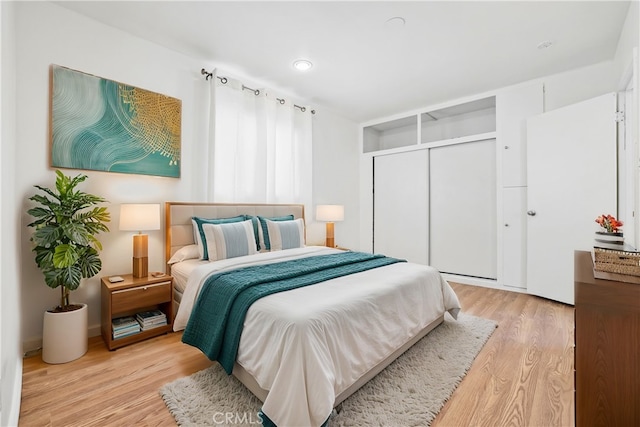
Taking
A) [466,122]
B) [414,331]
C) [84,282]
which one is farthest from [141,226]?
[466,122]

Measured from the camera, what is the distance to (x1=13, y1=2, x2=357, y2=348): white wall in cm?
216

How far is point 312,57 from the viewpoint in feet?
9.97

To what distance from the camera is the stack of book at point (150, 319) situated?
→ 7.88 feet

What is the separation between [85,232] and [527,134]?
4659 mm

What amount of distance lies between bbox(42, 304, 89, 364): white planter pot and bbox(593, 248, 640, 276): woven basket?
3227mm

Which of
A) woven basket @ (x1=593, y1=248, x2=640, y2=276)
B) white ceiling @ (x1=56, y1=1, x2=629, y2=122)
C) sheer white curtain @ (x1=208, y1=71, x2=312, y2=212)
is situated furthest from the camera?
sheer white curtain @ (x1=208, y1=71, x2=312, y2=212)

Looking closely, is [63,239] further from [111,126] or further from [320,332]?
[320,332]

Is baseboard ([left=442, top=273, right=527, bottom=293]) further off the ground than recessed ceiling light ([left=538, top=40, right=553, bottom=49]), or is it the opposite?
recessed ceiling light ([left=538, top=40, right=553, bottom=49])

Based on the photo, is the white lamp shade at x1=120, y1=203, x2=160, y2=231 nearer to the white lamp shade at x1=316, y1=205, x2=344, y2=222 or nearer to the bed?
the bed

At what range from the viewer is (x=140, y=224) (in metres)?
2.39

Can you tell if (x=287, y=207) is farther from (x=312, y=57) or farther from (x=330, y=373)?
(x=330, y=373)

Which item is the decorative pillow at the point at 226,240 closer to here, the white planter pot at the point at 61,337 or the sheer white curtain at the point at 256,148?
the sheer white curtain at the point at 256,148

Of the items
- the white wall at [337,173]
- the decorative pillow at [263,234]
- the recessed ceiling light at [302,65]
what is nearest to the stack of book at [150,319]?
the decorative pillow at [263,234]

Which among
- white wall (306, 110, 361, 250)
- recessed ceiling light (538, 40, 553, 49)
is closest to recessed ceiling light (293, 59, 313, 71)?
white wall (306, 110, 361, 250)
